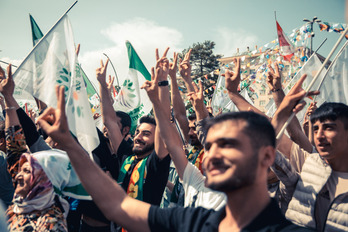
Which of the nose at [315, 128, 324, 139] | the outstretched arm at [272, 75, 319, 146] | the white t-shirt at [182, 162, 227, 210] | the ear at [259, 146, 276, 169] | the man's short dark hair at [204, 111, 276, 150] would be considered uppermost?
the outstretched arm at [272, 75, 319, 146]

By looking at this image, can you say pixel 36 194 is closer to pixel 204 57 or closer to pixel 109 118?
pixel 109 118

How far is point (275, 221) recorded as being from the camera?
1420mm

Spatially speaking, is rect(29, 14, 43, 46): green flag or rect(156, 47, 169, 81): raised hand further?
rect(29, 14, 43, 46): green flag

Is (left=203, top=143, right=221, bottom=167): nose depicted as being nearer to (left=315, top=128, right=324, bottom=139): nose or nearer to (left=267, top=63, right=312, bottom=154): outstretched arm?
(left=315, top=128, right=324, bottom=139): nose

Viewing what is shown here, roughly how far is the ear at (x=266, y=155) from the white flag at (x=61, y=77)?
2.00m

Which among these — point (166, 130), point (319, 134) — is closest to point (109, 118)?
point (166, 130)

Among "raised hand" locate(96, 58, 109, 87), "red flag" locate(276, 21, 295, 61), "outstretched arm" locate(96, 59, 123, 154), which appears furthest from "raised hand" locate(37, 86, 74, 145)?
"red flag" locate(276, 21, 295, 61)

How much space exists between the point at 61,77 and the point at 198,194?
2.10 m

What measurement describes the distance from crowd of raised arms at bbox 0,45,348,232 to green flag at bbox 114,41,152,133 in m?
1.27

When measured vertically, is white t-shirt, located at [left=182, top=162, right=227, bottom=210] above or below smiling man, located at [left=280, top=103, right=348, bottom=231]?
below

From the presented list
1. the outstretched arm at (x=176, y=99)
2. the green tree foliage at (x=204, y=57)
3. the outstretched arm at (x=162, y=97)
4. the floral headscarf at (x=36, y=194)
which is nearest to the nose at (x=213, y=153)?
the outstretched arm at (x=162, y=97)

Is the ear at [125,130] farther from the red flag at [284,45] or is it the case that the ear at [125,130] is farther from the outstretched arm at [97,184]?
the red flag at [284,45]

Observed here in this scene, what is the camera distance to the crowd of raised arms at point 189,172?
4.98 feet

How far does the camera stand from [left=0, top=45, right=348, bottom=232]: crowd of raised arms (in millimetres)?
1519
